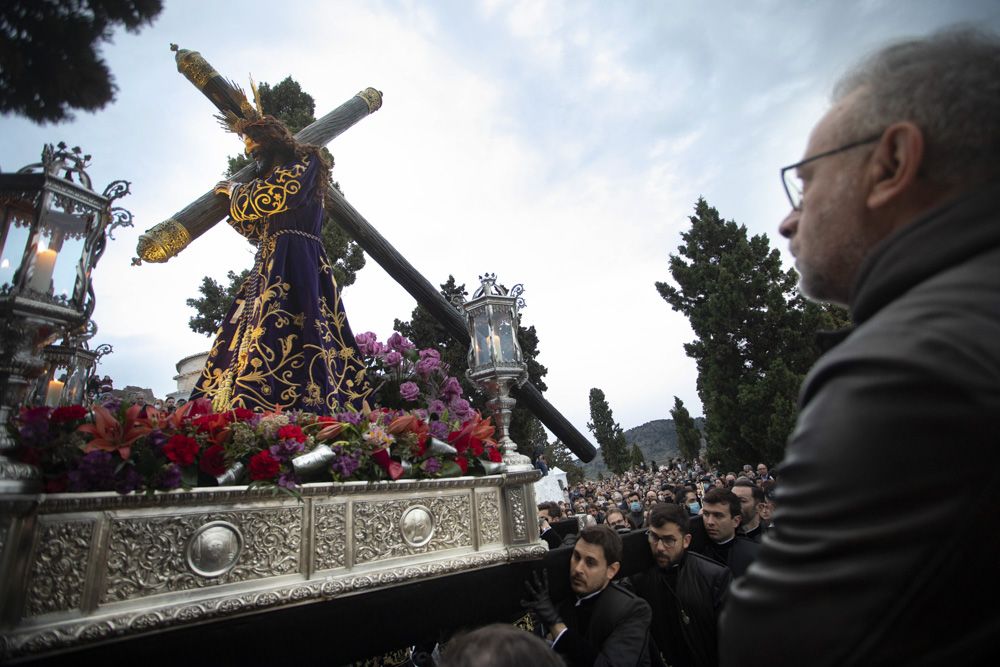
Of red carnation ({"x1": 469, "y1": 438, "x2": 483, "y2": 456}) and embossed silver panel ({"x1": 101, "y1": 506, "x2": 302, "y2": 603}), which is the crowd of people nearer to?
embossed silver panel ({"x1": 101, "y1": 506, "x2": 302, "y2": 603})

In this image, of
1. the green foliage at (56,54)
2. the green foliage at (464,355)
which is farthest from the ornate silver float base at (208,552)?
the green foliage at (464,355)

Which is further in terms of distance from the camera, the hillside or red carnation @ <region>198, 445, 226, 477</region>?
the hillside

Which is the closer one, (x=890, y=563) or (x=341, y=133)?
(x=890, y=563)

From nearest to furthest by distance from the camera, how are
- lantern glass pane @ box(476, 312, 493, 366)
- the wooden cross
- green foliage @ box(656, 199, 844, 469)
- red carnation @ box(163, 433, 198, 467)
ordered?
red carnation @ box(163, 433, 198, 467)
lantern glass pane @ box(476, 312, 493, 366)
the wooden cross
green foliage @ box(656, 199, 844, 469)

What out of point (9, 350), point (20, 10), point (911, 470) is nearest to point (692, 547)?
point (911, 470)

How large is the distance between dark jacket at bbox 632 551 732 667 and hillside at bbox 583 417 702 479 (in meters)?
71.4

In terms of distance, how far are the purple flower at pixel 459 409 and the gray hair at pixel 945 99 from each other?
10.3ft

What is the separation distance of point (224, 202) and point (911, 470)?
5.39 m

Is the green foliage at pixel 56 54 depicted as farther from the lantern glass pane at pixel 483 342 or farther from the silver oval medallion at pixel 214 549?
the lantern glass pane at pixel 483 342

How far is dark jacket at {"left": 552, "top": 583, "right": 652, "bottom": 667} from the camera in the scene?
272 cm

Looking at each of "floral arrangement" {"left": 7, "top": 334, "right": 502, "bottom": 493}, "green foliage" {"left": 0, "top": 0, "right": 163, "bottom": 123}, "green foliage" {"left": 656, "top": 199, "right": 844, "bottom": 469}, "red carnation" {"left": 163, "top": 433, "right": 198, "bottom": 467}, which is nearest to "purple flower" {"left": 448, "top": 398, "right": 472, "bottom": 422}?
"floral arrangement" {"left": 7, "top": 334, "right": 502, "bottom": 493}

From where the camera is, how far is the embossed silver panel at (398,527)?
8.48 ft

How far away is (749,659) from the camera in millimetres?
701

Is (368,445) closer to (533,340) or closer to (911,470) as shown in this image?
(911,470)
